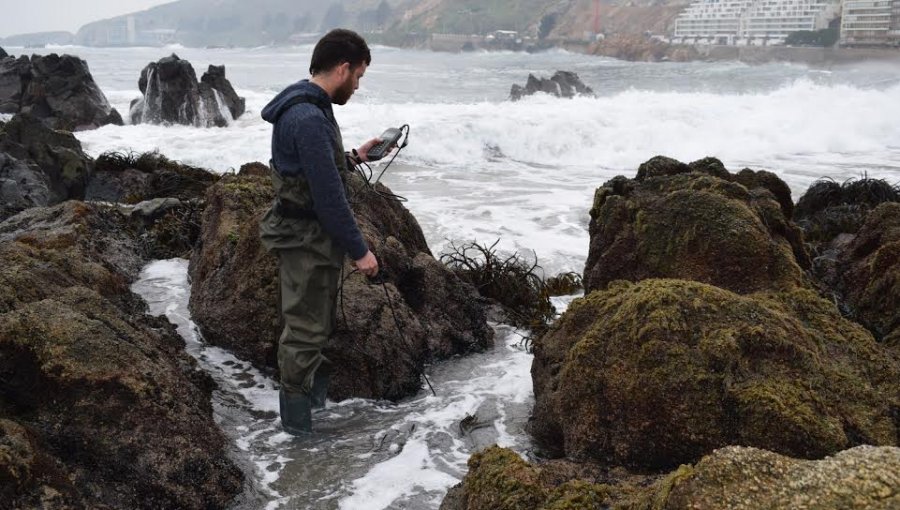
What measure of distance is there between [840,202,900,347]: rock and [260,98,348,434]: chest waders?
3225 mm

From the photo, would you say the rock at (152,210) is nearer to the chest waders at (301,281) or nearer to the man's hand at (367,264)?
the chest waders at (301,281)

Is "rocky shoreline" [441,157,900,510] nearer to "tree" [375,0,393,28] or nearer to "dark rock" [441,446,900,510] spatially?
"dark rock" [441,446,900,510]

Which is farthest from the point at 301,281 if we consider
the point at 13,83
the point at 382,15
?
the point at 382,15

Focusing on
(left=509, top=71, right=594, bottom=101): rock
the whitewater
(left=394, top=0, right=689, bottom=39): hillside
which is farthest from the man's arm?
(left=394, top=0, right=689, bottom=39): hillside

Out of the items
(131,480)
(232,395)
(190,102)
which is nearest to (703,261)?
(232,395)

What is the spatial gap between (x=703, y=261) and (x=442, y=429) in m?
1.93

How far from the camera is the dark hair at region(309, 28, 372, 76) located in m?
3.77

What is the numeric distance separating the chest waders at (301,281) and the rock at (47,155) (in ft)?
23.4

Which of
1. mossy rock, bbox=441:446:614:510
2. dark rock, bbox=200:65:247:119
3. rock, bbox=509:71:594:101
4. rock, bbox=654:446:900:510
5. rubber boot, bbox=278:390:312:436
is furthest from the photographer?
rock, bbox=509:71:594:101

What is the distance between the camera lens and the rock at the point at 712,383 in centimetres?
294

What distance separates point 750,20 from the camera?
118 metres

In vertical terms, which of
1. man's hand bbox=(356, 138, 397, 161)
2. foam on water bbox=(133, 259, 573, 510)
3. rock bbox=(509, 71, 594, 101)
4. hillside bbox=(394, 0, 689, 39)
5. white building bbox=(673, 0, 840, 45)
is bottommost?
foam on water bbox=(133, 259, 573, 510)

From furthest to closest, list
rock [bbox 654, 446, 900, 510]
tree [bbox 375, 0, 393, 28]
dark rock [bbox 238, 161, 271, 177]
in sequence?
tree [bbox 375, 0, 393, 28] → dark rock [bbox 238, 161, 271, 177] → rock [bbox 654, 446, 900, 510]

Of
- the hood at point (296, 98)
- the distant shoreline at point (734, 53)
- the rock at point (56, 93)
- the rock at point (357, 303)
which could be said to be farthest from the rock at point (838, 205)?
the distant shoreline at point (734, 53)
